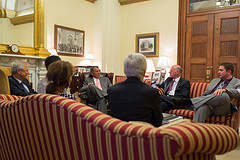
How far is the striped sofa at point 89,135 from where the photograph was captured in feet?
2.13

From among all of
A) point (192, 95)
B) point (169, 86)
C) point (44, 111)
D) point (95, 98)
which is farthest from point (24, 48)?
point (44, 111)

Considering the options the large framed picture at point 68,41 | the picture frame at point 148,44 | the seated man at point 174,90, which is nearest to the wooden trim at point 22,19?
the large framed picture at point 68,41

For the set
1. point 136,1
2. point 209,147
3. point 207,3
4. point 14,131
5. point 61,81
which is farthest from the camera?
point 136,1

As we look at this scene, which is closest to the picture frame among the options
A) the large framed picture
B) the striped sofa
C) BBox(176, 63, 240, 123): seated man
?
the large framed picture

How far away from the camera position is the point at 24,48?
505 centimetres

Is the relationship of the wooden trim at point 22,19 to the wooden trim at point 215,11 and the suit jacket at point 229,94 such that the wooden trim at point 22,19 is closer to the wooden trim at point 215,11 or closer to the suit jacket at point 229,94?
the wooden trim at point 215,11

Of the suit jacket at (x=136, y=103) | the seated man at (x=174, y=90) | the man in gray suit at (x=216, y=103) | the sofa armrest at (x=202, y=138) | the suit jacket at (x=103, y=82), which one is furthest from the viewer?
the suit jacket at (x=103, y=82)

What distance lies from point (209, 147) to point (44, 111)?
648mm

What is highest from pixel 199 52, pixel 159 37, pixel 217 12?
pixel 217 12

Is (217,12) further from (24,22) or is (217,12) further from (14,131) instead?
(14,131)

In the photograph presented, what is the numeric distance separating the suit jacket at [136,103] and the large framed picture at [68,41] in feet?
16.0

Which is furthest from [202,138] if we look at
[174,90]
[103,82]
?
[103,82]

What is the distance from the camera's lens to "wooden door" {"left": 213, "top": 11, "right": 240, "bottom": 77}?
5059 mm

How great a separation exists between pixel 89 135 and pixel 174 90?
3415 millimetres
